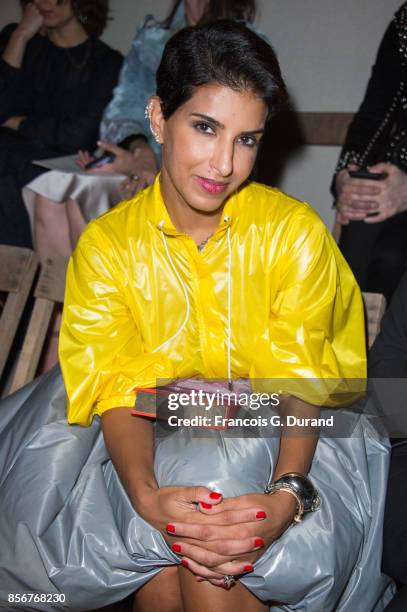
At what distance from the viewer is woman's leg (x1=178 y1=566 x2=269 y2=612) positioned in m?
0.97

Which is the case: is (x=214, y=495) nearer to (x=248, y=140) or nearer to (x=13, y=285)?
(x=248, y=140)

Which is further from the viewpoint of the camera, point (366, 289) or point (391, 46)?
point (391, 46)

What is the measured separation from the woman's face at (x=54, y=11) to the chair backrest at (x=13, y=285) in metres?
1.01

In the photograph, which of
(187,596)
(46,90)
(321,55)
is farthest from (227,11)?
(187,596)

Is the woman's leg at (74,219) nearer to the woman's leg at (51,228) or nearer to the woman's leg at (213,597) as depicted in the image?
the woman's leg at (51,228)

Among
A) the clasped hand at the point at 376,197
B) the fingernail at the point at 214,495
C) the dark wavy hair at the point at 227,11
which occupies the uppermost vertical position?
the dark wavy hair at the point at 227,11

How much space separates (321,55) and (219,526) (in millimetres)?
1760

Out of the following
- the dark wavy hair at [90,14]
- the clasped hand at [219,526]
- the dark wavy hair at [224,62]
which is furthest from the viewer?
the dark wavy hair at [90,14]

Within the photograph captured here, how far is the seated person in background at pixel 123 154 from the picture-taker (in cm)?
202

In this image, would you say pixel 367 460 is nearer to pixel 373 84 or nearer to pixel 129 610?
pixel 129 610

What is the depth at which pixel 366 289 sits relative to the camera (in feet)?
5.50

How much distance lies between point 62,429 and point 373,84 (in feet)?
3.97

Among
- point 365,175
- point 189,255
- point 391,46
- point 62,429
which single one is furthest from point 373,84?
point 62,429

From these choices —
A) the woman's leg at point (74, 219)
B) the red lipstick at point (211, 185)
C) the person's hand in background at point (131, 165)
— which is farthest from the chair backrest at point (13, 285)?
the red lipstick at point (211, 185)
